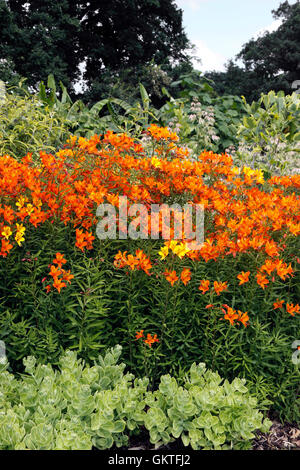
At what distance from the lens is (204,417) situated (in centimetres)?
212

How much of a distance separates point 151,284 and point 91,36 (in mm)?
20829

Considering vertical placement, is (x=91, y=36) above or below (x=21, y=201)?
above

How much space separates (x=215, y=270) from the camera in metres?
2.62

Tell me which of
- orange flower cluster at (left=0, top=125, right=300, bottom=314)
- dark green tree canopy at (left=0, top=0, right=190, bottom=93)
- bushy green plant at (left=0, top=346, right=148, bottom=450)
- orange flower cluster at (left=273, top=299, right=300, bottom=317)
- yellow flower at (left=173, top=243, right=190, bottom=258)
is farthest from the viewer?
dark green tree canopy at (left=0, top=0, right=190, bottom=93)

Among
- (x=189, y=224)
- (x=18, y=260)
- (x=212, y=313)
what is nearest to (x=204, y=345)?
(x=212, y=313)

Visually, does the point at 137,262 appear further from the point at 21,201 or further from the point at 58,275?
the point at 21,201

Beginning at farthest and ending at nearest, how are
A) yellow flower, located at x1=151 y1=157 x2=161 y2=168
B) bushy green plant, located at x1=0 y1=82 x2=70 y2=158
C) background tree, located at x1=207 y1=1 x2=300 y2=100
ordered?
background tree, located at x1=207 y1=1 x2=300 y2=100
bushy green plant, located at x1=0 y1=82 x2=70 y2=158
yellow flower, located at x1=151 y1=157 x2=161 y2=168

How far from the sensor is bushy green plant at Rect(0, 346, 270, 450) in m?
1.98

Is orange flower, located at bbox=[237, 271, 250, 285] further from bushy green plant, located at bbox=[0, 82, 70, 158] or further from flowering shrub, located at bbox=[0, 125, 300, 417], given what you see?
bushy green plant, located at bbox=[0, 82, 70, 158]

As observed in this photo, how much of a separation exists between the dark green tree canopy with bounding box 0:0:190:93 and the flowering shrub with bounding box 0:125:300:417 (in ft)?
52.4

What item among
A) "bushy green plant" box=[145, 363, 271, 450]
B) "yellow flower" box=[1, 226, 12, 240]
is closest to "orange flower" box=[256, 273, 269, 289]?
"bushy green plant" box=[145, 363, 271, 450]

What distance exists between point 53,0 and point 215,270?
18669mm

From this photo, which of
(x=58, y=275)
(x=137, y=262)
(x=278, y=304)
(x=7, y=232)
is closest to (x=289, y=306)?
(x=278, y=304)
